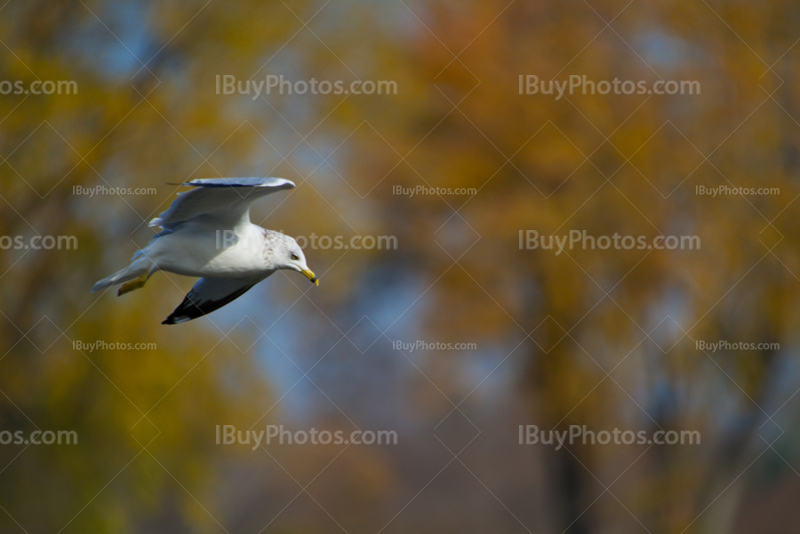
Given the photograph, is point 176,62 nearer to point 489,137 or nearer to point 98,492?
point 489,137

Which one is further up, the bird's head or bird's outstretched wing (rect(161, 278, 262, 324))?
the bird's head

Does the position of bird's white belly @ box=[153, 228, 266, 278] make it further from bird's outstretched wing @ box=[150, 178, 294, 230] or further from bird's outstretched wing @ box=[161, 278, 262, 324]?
bird's outstretched wing @ box=[161, 278, 262, 324]

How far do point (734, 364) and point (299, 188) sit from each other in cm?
533

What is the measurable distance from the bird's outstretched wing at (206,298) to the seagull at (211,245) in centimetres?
36

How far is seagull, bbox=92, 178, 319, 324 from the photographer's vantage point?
422 centimetres

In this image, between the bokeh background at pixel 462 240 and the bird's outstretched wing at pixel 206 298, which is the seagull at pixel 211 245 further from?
the bokeh background at pixel 462 240

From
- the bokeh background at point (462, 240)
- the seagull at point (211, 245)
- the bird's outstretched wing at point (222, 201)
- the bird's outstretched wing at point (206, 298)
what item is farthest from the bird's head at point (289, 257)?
the bokeh background at point (462, 240)

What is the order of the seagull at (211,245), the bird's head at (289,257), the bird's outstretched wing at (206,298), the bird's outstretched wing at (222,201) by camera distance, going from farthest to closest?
the bird's outstretched wing at (206,298) < the bird's head at (289,257) < the seagull at (211,245) < the bird's outstretched wing at (222,201)

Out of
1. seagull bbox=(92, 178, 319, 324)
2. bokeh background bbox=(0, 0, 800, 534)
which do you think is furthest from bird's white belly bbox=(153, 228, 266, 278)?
bokeh background bbox=(0, 0, 800, 534)

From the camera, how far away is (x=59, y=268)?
30.2 feet

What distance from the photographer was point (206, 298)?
16.0ft

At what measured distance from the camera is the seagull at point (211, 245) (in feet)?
13.9

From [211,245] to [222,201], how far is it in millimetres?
241

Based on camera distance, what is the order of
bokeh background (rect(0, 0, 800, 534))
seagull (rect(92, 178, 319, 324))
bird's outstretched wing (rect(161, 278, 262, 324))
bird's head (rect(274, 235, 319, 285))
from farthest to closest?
bokeh background (rect(0, 0, 800, 534)) < bird's outstretched wing (rect(161, 278, 262, 324)) < bird's head (rect(274, 235, 319, 285)) < seagull (rect(92, 178, 319, 324))
